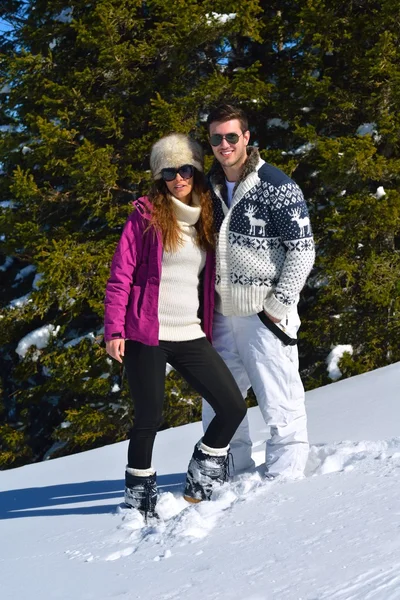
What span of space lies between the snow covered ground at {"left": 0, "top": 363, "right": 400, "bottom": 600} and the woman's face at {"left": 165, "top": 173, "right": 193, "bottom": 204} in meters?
1.27

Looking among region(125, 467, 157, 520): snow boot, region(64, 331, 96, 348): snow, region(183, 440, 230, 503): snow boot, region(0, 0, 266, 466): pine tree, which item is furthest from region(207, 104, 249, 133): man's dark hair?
region(64, 331, 96, 348): snow

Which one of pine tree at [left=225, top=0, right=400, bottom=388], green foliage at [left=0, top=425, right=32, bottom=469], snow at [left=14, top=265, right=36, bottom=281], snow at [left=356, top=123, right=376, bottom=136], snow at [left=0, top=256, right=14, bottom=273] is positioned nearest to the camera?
pine tree at [left=225, top=0, right=400, bottom=388]

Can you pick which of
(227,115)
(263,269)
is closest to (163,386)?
(263,269)

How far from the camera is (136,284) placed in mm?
2914

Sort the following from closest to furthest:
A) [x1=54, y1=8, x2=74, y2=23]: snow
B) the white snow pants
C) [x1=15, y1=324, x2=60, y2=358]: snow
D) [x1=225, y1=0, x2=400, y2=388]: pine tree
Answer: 1. the white snow pants
2. [x1=225, y1=0, x2=400, y2=388]: pine tree
3. [x1=54, y1=8, x2=74, y2=23]: snow
4. [x1=15, y1=324, x2=60, y2=358]: snow

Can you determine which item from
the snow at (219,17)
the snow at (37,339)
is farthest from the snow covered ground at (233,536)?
the snow at (219,17)

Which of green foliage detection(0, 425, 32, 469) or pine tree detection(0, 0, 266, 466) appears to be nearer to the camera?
pine tree detection(0, 0, 266, 466)

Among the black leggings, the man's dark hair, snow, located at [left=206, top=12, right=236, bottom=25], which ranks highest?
snow, located at [left=206, top=12, right=236, bottom=25]

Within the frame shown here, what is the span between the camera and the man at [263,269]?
117 inches

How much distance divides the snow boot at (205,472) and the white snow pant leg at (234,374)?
26 cm

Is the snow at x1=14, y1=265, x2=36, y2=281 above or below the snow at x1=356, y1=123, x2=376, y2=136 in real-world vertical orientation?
below

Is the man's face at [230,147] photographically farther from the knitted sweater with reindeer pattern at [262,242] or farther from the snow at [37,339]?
the snow at [37,339]

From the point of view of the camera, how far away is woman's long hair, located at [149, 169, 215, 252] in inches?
112

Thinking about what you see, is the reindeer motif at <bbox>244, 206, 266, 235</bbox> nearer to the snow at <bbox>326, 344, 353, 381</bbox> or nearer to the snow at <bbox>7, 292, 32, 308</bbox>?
the snow at <bbox>326, 344, 353, 381</bbox>
